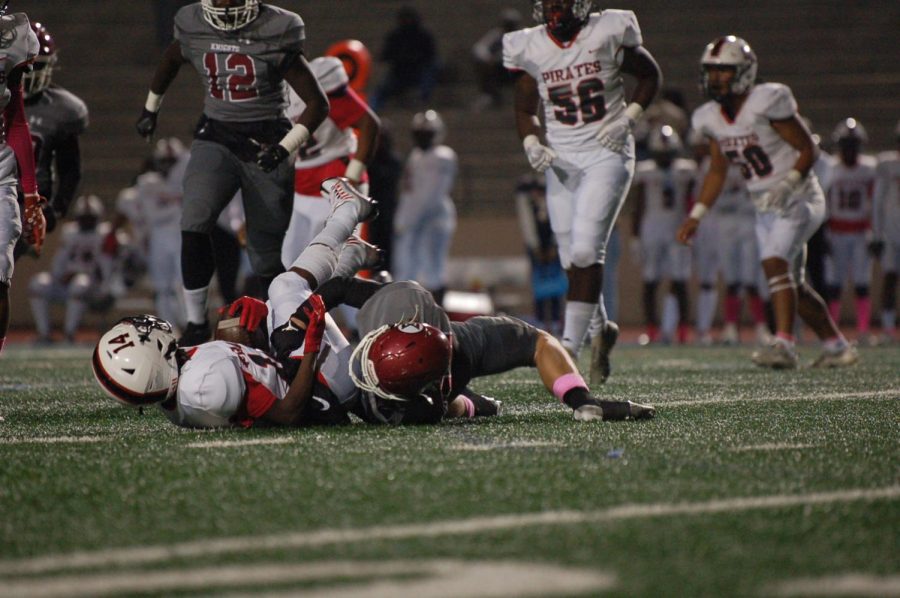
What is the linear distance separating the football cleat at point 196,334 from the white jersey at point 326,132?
1612 mm

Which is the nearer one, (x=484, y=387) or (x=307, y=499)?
(x=307, y=499)

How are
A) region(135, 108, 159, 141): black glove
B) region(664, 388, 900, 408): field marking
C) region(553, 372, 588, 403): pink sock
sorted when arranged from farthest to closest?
region(135, 108, 159, 141): black glove → region(664, 388, 900, 408): field marking → region(553, 372, 588, 403): pink sock

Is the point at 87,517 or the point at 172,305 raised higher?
the point at 87,517

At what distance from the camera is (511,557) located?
7.57 ft

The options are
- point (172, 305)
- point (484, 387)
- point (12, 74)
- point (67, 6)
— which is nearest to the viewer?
point (12, 74)

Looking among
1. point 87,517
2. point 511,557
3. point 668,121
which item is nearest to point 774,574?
point 511,557

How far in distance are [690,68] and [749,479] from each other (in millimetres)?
13698

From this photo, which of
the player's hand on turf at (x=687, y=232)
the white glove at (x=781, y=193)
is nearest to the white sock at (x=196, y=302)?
the player's hand on turf at (x=687, y=232)

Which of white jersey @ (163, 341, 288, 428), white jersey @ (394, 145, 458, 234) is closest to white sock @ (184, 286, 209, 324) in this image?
white jersey @ (163, 341, 288, 428)

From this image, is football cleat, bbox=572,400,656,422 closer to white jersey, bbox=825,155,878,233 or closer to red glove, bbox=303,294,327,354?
red glove, bbox=303,294,327,354

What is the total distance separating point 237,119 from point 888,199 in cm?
721

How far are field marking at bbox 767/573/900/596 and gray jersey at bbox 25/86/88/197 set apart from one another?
4.86 meters

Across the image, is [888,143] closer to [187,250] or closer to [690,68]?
[690,68]

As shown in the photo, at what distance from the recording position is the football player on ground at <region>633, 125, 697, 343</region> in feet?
38.1
